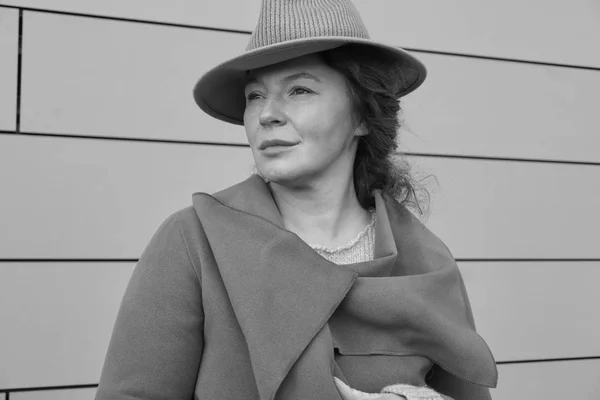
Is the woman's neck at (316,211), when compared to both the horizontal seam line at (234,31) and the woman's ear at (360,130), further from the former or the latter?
the horizontal seam line at (234,31)

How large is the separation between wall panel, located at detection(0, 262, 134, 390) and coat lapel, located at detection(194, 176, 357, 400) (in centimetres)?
87

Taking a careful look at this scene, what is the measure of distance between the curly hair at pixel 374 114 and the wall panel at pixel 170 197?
800 millimetres

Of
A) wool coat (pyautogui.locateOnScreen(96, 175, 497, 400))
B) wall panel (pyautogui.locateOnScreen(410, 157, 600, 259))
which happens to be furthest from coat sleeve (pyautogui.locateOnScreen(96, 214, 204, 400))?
wall panel (pyautogui.locateOnScreen(410, 157, 600, 259))

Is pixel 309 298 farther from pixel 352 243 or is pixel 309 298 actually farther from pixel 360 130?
pixel 360 130

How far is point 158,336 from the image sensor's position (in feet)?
3.83

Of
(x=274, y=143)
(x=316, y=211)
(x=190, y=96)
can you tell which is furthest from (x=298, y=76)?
(x=190, y=96)

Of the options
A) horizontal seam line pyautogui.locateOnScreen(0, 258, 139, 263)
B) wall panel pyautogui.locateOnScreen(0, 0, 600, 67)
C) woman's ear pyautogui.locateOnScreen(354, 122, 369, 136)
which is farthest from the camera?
wall panel pyautogui.locateOnScreen(0, 0, 600, 67)

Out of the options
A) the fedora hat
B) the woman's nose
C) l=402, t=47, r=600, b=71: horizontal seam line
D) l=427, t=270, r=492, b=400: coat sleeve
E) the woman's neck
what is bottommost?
l=427, t=270, r=492, b=400: coat sleeve

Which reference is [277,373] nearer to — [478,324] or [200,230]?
[200,230]

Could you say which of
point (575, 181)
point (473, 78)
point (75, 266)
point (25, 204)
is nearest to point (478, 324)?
point (575, 181)

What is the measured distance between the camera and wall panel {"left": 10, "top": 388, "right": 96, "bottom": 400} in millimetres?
1935

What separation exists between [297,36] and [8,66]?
1038mm

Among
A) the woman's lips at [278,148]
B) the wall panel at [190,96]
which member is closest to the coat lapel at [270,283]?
the woman's lips at [278,148]

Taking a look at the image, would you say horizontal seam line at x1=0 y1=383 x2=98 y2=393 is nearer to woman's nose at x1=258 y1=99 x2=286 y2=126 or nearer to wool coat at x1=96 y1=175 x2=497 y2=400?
wool coat at x1=96 y1=175 x2=497 y2=400
